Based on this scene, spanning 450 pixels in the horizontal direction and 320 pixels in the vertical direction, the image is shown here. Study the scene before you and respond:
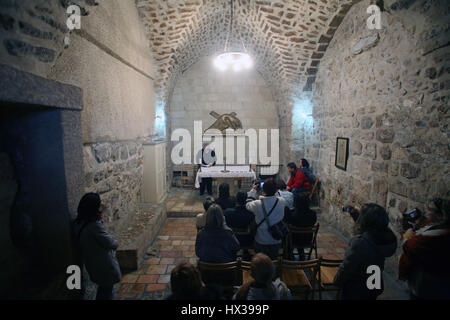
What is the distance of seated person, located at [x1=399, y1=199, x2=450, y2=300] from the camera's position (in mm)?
1858

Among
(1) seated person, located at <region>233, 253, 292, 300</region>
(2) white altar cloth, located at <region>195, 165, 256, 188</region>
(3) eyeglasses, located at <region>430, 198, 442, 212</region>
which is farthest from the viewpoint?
(2) white altar cloth, located at <region>195, 165, 256, 188</region>

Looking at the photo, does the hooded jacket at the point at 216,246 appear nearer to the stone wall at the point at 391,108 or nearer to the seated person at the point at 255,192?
the seated person at the point at 255,192

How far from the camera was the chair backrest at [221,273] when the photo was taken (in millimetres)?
2229

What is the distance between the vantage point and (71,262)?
2.42m

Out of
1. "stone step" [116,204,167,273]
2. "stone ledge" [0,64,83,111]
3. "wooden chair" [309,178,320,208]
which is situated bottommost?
"stone step" [116,204,167,273]

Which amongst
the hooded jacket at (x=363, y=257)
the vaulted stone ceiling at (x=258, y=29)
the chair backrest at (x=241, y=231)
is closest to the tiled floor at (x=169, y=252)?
the chair backrest at (x=241, y=231)

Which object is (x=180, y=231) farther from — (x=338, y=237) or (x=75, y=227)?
(x=338, y=237)

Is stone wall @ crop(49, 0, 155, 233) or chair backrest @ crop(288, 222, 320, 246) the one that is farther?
chair backrest @ crop(288, 222, 320, 246)

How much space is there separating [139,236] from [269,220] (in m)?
2.08

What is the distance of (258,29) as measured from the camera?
5887 millimetres

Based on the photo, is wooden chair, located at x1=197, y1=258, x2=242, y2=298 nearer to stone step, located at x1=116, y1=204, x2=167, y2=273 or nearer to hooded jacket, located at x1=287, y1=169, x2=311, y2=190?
stone step, located at x1=116, y1=204, x2=167, y2=273

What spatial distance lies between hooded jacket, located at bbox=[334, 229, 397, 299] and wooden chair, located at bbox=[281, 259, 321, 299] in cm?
27

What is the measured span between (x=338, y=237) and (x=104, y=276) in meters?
4.21

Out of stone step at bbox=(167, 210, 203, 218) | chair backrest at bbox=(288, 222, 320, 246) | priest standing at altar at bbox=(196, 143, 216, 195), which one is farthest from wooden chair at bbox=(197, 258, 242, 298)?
priest standing at altar at bbox=(196, 143, 216, 195)
